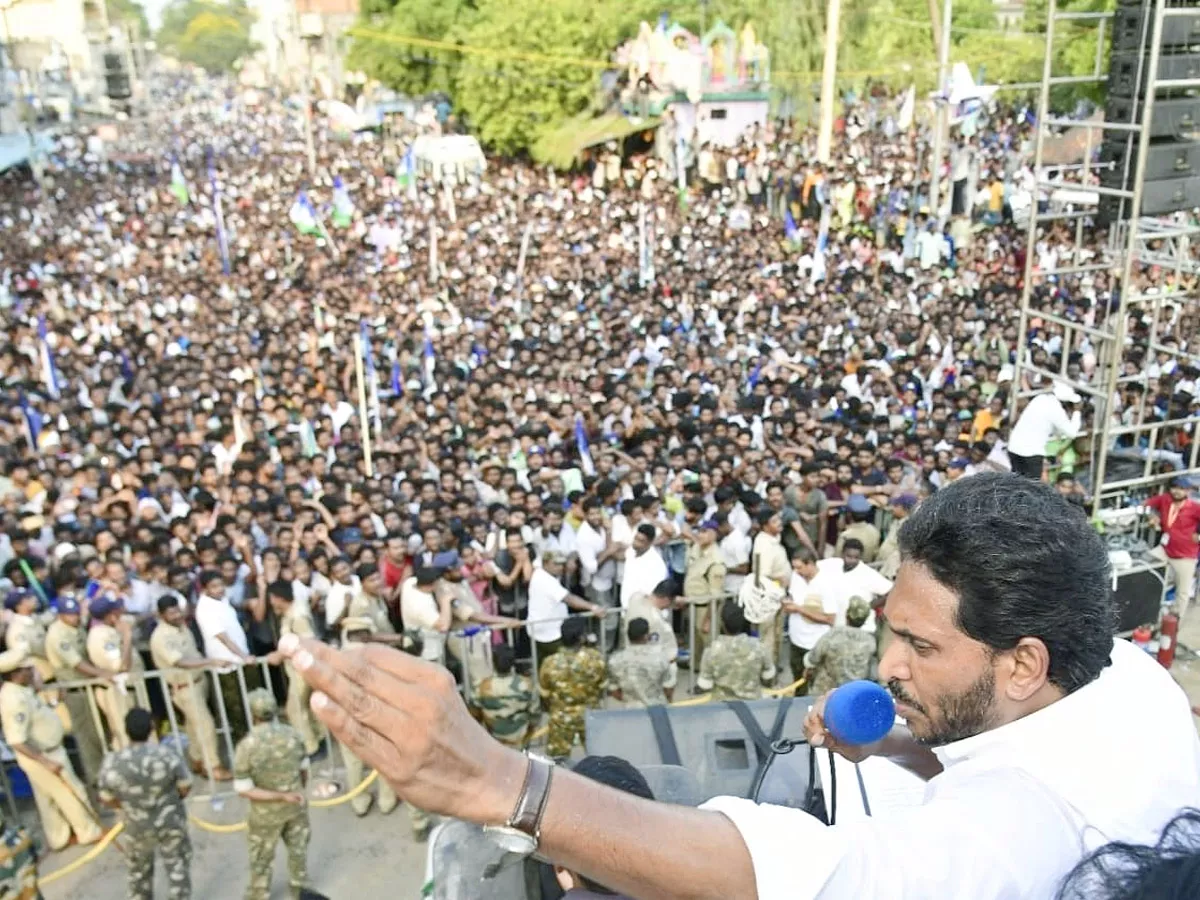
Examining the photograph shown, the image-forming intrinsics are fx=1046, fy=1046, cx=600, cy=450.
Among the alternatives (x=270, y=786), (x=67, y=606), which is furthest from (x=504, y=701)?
(x=67, y=606)

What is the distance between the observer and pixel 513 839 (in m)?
1.09

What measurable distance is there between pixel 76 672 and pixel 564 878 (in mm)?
4662

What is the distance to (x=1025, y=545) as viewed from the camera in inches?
54.6

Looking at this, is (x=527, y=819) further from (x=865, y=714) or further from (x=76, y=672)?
(x=76, y=672)

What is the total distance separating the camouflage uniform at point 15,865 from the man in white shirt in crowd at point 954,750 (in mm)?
4512

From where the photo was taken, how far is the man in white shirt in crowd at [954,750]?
1.07 m

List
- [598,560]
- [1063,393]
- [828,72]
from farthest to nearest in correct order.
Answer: [828,72], [1063,393], [598,560]

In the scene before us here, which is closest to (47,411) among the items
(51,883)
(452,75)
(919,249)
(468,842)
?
(51,883)

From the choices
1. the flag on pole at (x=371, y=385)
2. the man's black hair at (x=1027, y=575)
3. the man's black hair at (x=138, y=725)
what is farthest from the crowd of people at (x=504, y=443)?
the man's black hair at (x=1027, y=575)

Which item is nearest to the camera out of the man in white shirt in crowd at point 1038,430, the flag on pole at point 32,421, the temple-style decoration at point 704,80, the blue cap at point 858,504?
the blue cap at point 858,504

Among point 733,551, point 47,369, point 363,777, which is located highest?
point 47,369

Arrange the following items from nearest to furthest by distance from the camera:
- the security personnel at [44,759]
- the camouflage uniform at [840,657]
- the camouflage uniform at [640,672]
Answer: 1. the security personnel at [44,759]
2. the camouflage uniform at [840,657]
3. the camouflage uniform at [640,672]

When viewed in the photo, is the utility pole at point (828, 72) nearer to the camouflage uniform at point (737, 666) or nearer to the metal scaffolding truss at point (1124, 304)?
the metal scaffolding truss at point (1124, 304)

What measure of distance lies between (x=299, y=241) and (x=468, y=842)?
58.4ft
